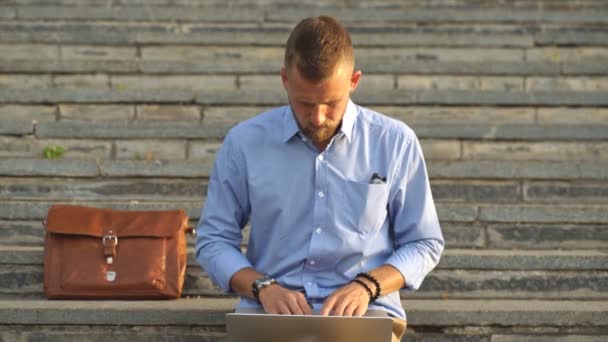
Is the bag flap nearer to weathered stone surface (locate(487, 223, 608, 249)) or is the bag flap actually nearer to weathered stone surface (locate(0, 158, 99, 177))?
weathered stone surface (locate(0, 158, 99, 177))

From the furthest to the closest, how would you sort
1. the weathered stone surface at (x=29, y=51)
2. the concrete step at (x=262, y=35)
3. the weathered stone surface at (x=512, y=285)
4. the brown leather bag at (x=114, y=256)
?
the concrete step at (x=262, y=35) < the weathered stone surface at (x=29, y=51) < the weathered stone surface at (x=512, y=285) < the brown leather bag at (x=114, y=256)

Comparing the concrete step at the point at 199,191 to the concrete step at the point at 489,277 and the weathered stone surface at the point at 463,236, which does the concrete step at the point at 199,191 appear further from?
the concrete step at the point at 489,277

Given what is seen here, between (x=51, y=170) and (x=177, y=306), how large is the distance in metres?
1.37

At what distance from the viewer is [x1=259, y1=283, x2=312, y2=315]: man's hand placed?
2678 millimetres

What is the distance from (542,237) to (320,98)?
7.09 feet

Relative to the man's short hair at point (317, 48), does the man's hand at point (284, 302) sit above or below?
below

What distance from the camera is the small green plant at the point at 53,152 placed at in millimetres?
5227

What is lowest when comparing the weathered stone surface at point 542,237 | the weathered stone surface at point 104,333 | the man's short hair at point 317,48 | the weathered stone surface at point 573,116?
the weathered stone surface at point 104,333

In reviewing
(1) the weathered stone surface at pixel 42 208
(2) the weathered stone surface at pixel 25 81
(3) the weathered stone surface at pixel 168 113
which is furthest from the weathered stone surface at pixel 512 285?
(2) the weathered stone surface at pixel 25 81

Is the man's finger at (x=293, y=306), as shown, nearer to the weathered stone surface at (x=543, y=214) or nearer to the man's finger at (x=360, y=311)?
the man's finger at (x=360, y=311)

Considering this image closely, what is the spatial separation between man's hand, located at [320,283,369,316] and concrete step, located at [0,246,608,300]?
1.51 meters

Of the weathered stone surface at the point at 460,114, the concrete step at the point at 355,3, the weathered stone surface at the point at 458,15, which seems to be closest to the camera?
the weathered stone surface at the point at 460,114

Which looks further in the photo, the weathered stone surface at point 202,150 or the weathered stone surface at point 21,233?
the weathered stone surface at point 202,150

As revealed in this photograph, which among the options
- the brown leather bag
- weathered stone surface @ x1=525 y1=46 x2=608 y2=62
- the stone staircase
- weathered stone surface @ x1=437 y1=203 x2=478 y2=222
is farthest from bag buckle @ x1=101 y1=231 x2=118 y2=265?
weathered stone surface @ x1=525 y1=46 x2=608 y2=62
